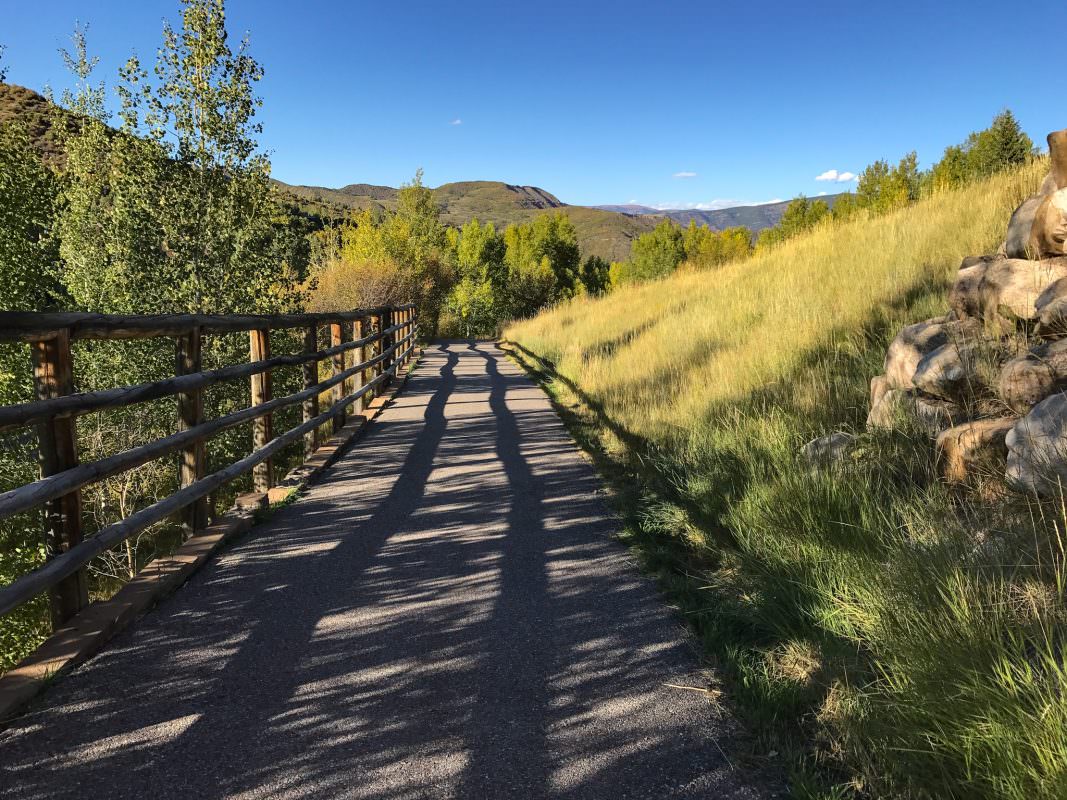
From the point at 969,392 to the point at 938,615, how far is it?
8.25 feet

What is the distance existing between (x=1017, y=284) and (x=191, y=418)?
5946mm

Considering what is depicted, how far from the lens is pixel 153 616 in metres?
3.34

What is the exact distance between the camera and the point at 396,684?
2727 millimetres

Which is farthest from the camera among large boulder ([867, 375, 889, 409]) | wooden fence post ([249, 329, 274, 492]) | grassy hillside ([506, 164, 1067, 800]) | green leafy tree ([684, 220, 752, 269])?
green leafy tree ([684, 220, 752, 269])

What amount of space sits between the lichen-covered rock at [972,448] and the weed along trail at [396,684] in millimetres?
1977

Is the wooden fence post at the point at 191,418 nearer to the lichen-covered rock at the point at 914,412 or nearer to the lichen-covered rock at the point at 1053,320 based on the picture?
the lichen-covered rock at the point at 914,412

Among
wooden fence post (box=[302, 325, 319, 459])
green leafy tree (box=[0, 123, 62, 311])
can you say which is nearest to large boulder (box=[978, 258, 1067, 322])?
wooden fence post (box=[302, 325, 319, 459])

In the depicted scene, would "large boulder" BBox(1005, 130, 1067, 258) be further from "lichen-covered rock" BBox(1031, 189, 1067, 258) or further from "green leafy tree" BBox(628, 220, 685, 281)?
"green leafy tree" BBox(628, 220, 685, 281)

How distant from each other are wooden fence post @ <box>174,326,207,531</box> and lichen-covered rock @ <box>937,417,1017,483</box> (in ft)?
15.8

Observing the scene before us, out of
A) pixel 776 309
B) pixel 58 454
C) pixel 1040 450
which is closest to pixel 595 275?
pixel 776 309

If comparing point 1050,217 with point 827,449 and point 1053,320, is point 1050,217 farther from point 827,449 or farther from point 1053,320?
point 827,449

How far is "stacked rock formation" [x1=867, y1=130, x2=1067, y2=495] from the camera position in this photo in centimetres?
326

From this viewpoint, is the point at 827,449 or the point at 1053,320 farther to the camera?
the point at 827,449

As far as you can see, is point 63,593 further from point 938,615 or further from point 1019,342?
point 1019,342
